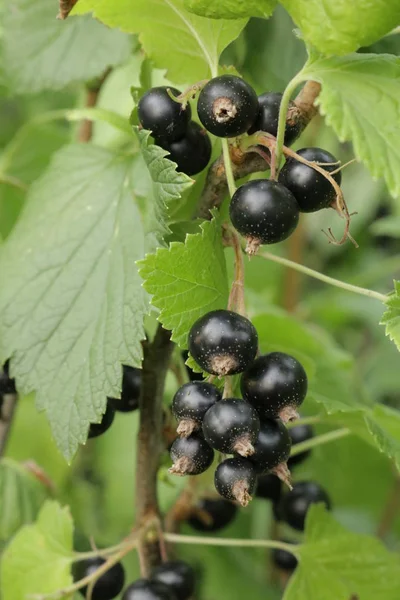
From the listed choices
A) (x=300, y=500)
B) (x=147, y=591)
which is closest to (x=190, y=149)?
(x=147, y=591)

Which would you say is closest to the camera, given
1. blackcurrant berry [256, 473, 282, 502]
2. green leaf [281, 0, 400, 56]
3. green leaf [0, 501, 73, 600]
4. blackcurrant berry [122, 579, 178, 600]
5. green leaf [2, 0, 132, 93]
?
green leaf [281, 0, 400, 56]

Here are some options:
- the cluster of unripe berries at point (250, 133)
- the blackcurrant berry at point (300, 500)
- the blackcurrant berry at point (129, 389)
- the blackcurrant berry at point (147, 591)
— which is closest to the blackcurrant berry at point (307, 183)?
the cluster of unripe berries at point (250, 133)

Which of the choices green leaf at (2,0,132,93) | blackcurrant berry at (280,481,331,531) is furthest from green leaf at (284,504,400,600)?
green leaf at (2,0,132,93)

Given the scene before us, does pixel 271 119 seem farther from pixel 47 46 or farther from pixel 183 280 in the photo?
pixel 47 46

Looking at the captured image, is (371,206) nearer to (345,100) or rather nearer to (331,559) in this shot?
(331,559)

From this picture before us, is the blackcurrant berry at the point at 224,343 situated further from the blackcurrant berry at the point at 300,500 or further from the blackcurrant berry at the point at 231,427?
the blackcurrant berry at the point at 300,500

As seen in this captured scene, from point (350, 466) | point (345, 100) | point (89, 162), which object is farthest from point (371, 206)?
point (345, 100)

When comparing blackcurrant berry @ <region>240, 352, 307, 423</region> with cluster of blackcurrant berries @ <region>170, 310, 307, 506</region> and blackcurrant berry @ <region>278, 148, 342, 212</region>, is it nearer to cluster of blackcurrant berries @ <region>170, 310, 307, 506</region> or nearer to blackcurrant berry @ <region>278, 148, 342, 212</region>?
cluster of blackcurrant berries @ <region>170, 310, 307, 506</region>

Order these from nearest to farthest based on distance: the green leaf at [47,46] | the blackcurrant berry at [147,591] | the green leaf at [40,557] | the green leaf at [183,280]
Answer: the green leaf at [183,280] → the blackcurrant berry at [147,591] → the green leaf at [40,557] → the green leaf at [47,46]
